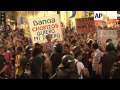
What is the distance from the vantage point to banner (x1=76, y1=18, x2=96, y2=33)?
45.3 feet

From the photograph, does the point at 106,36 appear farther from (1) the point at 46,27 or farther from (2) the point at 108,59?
(2) the point at 108,59

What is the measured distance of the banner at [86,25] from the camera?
13.8m

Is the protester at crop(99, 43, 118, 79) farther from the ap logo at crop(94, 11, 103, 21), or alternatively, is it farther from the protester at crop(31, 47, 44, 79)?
the ap logo at crop(94, 11, 103, 21)

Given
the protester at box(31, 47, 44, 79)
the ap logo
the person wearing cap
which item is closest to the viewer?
the person wearing cap

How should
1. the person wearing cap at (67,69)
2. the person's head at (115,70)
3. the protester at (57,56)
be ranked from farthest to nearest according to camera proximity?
the protester at (57,56) < the person's head at (115,70) < the person wearing cap at (67,69)

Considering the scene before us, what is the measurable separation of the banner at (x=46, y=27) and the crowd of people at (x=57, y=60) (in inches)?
6.3

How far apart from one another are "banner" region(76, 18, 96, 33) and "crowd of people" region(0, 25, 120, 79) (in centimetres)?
36

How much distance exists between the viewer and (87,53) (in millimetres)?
12773

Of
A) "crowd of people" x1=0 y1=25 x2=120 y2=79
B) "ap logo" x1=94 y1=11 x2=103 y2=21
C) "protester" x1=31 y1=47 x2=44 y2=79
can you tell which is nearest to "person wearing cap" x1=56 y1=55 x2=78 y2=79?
"crowd of people" x1=0 y1=25 x2=120 y2=79

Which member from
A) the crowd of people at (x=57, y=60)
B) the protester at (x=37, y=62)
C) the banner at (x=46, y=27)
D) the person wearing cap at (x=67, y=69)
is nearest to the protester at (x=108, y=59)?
the crowd of people at (x=57, y=60)

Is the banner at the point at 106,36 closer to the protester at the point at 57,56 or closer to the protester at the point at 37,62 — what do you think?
the protester at the point at 57,56
